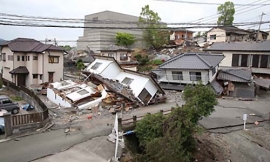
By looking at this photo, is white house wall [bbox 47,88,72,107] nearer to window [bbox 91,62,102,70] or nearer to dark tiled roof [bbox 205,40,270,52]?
window [bbox 91,62,102,70]

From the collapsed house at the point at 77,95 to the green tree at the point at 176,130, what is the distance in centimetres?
705

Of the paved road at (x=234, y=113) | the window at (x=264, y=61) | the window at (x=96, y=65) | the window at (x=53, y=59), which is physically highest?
→ the window at (x=264, y=61)

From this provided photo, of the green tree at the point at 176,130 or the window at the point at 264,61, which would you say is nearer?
the green tree at the point at 176,130

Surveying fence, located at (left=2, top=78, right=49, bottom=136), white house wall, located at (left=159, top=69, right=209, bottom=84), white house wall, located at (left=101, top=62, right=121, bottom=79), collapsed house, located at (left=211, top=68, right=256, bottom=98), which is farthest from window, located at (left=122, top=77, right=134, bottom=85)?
collapsed house, located at (left=211, top=68, right=256, bottom=98)

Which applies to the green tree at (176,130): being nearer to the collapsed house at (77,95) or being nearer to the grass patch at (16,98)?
the collapsed house at (77,95)

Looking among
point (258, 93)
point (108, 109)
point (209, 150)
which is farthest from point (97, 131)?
point (258, 93)

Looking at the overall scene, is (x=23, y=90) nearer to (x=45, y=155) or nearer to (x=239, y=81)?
(x=45, y=155)

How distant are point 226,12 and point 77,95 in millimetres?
39503

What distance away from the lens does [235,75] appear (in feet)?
74.5

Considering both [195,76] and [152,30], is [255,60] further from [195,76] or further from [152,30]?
[152,30]

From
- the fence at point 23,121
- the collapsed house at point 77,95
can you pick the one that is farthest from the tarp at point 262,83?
the fence at point 23,121

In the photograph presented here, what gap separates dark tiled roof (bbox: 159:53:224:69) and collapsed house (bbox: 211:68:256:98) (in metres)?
1.97

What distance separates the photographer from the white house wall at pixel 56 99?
1709 cm

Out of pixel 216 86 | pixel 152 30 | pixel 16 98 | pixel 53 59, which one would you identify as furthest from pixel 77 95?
pixel 152 30
